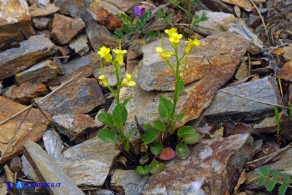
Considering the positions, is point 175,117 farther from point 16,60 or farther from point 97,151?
point 16,60

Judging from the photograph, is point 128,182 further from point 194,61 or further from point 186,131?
point 194,61

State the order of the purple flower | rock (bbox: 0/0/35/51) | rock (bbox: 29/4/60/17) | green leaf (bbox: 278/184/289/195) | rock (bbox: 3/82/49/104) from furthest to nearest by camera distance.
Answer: rock (bbox: 29/4/60/17) < the purple flower < rock (bbox: 0/0/35/51) < rock (bbox: 3/82/49/104) < green leaf (bbox: 278/184/289/195)

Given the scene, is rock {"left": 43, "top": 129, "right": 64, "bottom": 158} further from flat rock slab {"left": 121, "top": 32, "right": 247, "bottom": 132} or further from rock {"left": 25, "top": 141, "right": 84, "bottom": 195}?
flat rock slab {"left": 121, "top": 32, "right": 247, "bottom": 132}

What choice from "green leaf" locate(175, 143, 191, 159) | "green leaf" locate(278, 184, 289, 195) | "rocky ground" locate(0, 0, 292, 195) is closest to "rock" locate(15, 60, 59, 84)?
"rocky ground" locate(0, 0, 292, 195)

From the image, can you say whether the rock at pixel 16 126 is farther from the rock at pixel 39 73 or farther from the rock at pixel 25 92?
the rock at pixel 39 73

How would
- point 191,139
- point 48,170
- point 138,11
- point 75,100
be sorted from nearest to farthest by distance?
point 48,170 < point 191,139 < point 75,100 < point 138,11

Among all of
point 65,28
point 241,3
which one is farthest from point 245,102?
point 65,28

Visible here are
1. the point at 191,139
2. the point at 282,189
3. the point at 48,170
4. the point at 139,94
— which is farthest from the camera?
the point at 139,94
